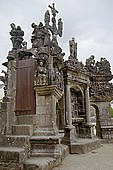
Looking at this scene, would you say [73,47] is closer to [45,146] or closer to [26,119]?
[26,119]

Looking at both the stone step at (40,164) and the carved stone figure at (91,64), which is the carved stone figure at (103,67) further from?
the stone step at (40,164)

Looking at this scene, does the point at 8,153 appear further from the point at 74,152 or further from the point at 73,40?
the point at 73,40

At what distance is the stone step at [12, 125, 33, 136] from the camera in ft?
18.7

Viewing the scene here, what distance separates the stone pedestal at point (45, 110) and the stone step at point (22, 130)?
22 centimetres

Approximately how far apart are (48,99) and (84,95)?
5.83m

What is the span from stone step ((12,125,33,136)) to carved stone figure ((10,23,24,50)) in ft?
11.1

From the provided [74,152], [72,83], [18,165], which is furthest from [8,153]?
[72,83]

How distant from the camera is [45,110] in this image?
6.08m

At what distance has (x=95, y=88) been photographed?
13.5 metres

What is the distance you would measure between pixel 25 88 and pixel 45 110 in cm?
112

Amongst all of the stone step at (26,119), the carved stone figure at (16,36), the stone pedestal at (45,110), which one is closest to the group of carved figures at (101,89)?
the carved stone figure at (16,36)

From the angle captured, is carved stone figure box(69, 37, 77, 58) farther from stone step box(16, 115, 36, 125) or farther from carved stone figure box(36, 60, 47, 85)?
stone step box(16, 115, 36, 125)

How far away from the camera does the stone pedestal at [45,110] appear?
590cm

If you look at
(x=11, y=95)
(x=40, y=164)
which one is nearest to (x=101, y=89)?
(x=11, y=95)
